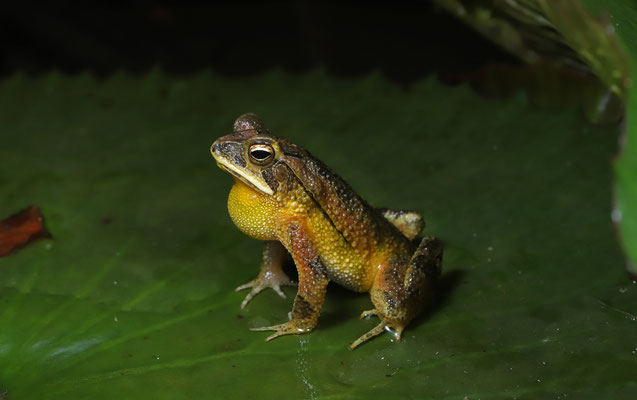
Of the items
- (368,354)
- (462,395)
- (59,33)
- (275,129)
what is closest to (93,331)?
(368,354)

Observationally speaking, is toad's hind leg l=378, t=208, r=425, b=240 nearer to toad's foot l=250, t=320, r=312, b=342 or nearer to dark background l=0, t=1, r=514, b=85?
toad's foot l=250, t=320, r=312, b=342

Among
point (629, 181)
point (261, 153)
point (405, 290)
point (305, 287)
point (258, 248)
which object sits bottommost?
point (258, 248)

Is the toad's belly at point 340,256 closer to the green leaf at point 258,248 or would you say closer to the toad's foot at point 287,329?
the green leaf at point 258,248

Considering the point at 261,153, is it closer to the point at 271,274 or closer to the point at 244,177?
the point at 244,177

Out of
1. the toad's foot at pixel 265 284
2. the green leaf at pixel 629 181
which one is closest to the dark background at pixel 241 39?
the toad's foot at pixel 265 284

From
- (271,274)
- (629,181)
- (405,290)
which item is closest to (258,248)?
(271,274)

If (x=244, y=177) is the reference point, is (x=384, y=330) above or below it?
below
